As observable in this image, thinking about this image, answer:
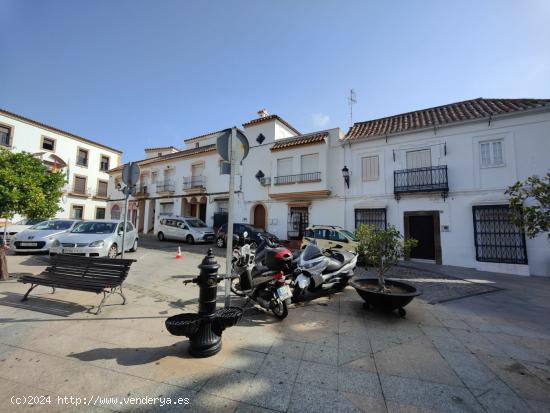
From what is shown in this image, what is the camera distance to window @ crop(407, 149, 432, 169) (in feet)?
39.5

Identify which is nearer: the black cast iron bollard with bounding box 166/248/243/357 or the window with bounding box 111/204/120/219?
the black cast iron bollard with bounding box 166/248/243/357

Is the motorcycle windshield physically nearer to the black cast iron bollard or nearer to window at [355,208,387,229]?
the black cast iron bollard

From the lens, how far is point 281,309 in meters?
4.13

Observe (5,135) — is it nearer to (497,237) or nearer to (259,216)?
(259,216)

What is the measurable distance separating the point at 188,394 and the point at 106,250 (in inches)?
298

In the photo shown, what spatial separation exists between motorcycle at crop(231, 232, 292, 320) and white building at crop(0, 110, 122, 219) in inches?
1043

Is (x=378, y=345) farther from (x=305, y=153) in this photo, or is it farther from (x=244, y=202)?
(x=244, y=202)

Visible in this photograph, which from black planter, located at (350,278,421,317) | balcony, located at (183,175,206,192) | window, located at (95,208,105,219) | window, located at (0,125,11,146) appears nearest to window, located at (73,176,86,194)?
window, located at (95,208,105,219)

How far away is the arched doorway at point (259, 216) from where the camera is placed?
17312mm

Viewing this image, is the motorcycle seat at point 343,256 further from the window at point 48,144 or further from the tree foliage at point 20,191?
the window at point 48,144

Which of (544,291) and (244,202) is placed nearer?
(544,291)

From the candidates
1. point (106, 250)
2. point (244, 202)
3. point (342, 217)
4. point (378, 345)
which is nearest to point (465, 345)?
point (378, 345)

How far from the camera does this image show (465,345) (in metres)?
3.38

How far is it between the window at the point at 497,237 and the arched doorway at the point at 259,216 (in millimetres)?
11479
